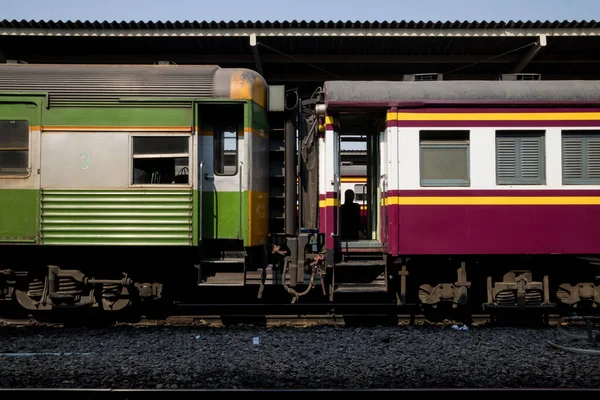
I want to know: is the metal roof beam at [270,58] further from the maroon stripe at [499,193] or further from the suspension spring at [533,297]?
the suspension spring at [533,297]

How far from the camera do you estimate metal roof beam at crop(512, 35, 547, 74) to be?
34.5 ft

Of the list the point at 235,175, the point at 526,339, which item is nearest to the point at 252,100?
the point at 235,175

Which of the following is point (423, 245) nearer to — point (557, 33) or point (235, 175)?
point (235, 175)

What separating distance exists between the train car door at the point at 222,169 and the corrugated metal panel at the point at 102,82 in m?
0.43

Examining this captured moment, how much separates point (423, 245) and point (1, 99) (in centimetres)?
671

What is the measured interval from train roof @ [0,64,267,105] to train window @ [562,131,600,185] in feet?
15.9

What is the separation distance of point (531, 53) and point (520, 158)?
4190 millimetres

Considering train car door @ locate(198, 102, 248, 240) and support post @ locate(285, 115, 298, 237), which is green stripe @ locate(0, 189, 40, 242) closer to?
train car door @ locate(198, 102, 248, 240)

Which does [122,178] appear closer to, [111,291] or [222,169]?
[222,169]

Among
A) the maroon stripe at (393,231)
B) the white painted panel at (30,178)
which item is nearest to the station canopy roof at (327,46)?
the white painted panel at (30,178)

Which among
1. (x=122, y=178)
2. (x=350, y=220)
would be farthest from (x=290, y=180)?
(x=122, y=178)

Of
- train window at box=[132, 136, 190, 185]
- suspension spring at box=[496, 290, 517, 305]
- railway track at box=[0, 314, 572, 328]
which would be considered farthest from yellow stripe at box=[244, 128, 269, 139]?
suspension spring at box=[496, 290, 517, 305]

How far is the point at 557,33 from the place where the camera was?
1047cm

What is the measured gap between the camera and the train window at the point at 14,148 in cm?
791
